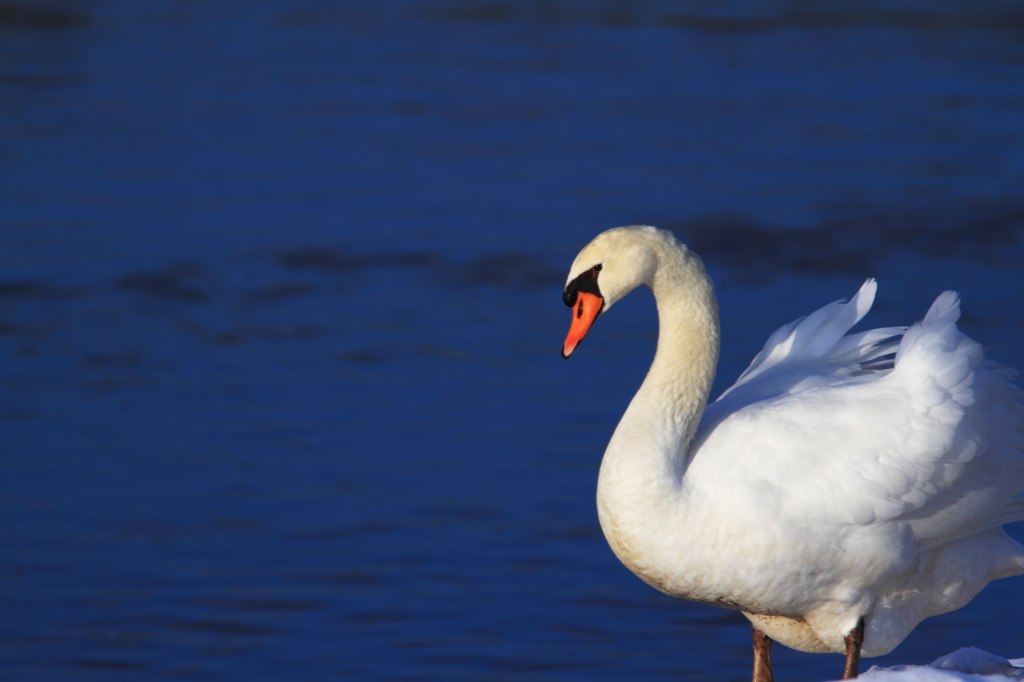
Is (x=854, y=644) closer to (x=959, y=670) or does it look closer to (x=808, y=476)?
(x=959, y=670)

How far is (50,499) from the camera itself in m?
6.43

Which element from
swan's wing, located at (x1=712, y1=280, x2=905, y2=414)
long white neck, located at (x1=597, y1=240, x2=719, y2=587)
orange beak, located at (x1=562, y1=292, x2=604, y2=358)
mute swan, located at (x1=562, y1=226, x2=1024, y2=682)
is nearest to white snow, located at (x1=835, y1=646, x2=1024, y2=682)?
mute swan, located at (x1=562, y1=226, x2=1024, y2=682)

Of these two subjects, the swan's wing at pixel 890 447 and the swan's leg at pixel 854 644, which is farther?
the swan's leg at pixel 854 644

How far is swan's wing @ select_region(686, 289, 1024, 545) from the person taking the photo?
4004mm

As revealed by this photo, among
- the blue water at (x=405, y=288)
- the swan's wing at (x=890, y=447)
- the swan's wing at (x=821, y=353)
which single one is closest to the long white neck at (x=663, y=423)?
the swan's wing at (x=890, y=447)

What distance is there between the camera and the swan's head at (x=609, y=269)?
4.23 meters

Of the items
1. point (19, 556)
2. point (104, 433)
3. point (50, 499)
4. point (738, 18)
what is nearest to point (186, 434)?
point (104, 433)

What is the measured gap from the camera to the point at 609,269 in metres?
4.25

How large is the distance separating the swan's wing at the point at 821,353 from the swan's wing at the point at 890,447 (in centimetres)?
15

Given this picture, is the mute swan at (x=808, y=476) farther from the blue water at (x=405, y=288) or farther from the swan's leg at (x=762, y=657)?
the blue water at (x=405, y=288)

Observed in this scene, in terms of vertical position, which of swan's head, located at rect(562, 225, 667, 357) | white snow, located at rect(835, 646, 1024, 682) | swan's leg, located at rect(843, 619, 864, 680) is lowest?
swan's leg, located at rect(843, 619, 864, 680)

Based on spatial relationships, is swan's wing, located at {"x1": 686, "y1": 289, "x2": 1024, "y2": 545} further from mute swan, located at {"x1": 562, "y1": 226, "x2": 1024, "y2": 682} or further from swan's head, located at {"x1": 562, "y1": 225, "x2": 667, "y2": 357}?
swan's head, located at {"x1": 562, "y1": 225, "x2": 667, "y2": 357}

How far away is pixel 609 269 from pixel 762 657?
4.55ft

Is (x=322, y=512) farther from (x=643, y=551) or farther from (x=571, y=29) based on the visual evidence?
(x=571, y=29)
